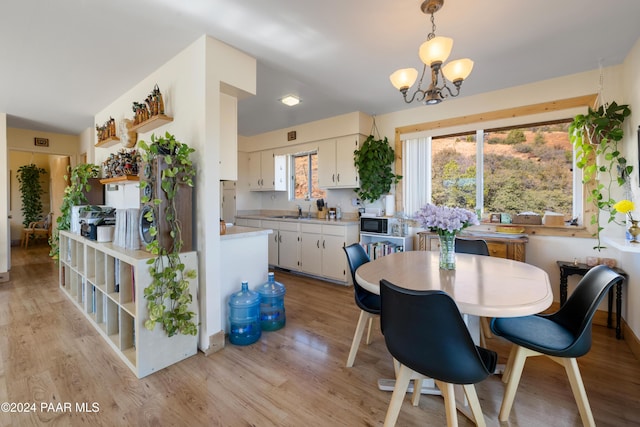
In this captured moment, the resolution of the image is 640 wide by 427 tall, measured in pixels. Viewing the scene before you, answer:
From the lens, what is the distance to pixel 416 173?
3.94 metres

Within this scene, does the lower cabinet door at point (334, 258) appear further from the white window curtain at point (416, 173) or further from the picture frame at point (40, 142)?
the picture frame at point (40, 142)

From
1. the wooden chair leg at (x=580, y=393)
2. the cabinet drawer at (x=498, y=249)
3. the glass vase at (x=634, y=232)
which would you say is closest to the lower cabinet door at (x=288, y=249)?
the cabinet drawer at (x=498, y=249)

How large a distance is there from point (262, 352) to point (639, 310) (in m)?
3.00

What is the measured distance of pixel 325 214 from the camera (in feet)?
15.5

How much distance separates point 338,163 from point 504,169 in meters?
2.14

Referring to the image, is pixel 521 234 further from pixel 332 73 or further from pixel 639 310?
pixel 332 73

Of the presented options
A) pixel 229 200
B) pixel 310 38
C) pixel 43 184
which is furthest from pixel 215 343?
pixel 43 184

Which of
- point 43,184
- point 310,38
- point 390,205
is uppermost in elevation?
point 310,38

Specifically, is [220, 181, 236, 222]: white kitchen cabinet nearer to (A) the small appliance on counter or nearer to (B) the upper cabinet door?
(B) the upper cabinet door

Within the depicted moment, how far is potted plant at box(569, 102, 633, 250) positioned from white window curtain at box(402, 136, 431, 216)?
4.88 feet

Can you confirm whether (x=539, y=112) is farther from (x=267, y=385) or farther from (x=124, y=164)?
(x=124, y=164)

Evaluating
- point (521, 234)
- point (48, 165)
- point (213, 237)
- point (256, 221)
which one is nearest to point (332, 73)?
point (213, 237)

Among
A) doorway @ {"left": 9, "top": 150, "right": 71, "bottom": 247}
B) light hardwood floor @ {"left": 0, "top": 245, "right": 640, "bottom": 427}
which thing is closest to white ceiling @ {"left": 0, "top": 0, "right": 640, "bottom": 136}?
light hardwood floor @ {"left": 0, "top": 245, "right": 640, "bottom": 427}

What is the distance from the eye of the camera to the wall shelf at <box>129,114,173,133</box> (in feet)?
8.29
